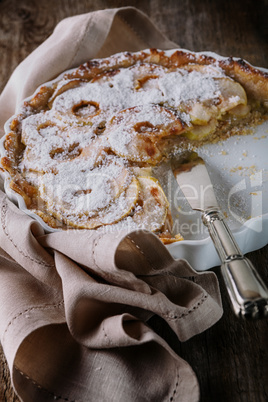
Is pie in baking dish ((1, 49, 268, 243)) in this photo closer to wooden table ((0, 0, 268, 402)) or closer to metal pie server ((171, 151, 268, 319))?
metal pie server ((171, 151, 268, 319))

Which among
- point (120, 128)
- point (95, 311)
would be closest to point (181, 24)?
point (120, 128)

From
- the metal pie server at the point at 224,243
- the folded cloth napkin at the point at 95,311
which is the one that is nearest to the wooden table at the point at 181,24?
the metal pie server at the point at 224,243

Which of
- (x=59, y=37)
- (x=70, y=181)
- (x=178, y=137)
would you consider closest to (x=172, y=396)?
(x=70, y=181)

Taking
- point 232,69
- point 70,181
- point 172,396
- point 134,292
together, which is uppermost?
point 232,69

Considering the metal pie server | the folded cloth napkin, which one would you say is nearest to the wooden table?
the metal pie server

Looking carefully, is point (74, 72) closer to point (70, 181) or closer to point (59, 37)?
point (59, 37)

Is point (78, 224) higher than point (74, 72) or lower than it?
lower
